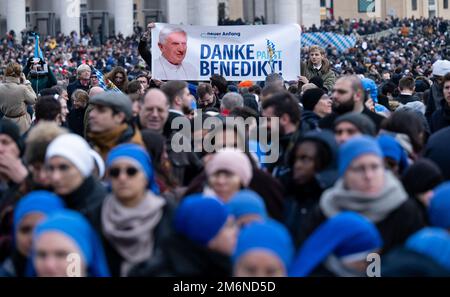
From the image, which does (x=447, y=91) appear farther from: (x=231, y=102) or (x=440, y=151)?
(x=440, y=151)

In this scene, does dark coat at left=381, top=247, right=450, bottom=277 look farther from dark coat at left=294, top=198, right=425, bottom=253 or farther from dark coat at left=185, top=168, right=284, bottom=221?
dark coat at left=185, top=168, right=284, bottom=221

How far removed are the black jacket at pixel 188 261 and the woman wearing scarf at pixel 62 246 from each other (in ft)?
1.11

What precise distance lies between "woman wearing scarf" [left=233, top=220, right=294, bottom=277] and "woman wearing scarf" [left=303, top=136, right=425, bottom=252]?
729 mm

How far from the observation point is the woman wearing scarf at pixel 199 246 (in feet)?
20.0

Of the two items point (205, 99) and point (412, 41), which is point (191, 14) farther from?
point (205, 99)

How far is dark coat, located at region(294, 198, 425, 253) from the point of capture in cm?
636

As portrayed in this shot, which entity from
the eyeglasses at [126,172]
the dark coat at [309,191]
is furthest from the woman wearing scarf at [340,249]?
the eyeglasses at [126,172]

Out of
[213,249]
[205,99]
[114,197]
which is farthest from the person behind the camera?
[205,99]

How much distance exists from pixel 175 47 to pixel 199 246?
998 centimetres

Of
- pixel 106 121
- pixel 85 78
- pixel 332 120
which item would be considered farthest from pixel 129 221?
pixel 85 78

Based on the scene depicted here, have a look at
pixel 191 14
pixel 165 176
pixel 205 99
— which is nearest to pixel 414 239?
pixel 165 176

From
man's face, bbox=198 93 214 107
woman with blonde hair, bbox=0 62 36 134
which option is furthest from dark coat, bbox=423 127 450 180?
woman with blonde hair, bbox=0 62 36 134

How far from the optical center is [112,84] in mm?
14914

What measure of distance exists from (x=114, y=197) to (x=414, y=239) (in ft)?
5.13
